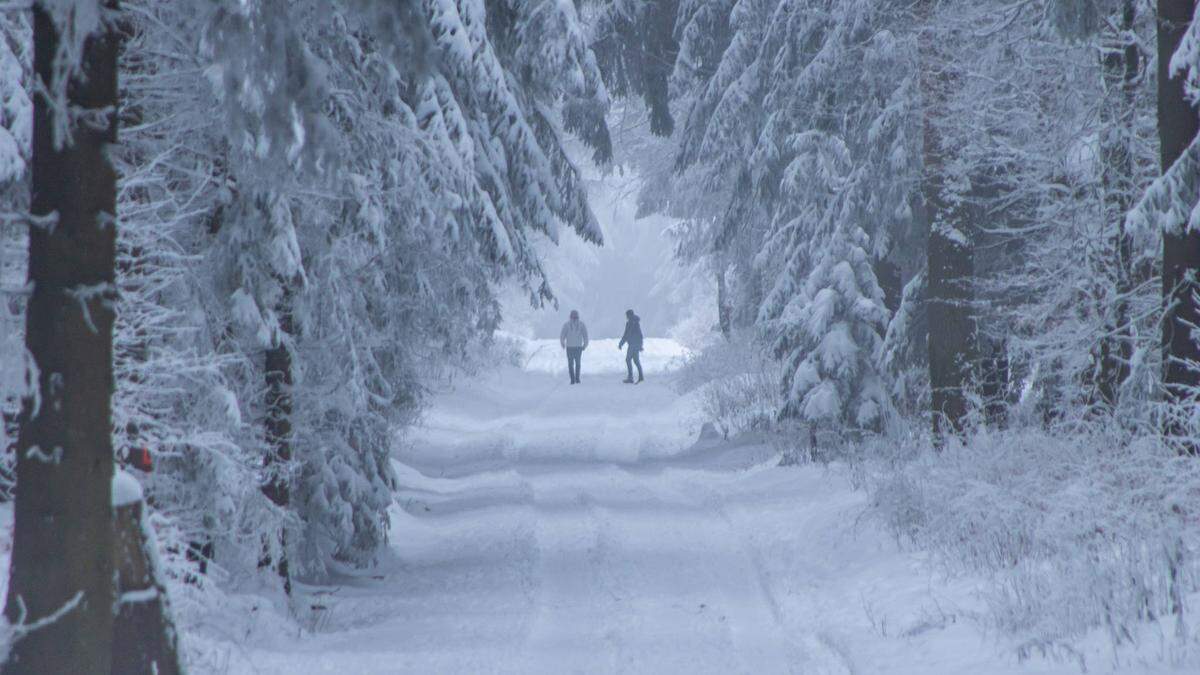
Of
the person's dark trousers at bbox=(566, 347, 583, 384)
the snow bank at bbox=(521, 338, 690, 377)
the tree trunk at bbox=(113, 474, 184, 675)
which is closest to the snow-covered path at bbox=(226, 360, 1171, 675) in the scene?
the tree trunk at bbox=(113, 474, 184, 675)

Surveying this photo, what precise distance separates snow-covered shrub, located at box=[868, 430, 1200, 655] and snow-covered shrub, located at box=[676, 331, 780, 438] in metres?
6.72

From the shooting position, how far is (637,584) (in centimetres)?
959

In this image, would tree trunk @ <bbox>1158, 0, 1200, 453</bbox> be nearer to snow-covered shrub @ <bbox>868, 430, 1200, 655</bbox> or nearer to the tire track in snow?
snow-covered shrub @ <bbox>868, 430, 1200, 655</bbox>

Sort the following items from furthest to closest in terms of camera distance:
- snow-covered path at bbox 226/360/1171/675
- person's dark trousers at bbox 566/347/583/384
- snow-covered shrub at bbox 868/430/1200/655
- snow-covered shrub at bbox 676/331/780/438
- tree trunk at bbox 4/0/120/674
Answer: person's dark trousers at bbox 566/347/583/384
snow-covered shrub at bbox 676/331/780/438
snow-covered path at bbox 226/360/1171/675
snow-covered shrub at bbox 868/430/1200/655
tree trunk at bbox 4/0/120/674

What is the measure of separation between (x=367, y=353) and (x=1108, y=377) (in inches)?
276

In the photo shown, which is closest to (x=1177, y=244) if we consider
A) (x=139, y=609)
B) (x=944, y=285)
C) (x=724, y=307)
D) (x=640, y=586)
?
(x=944, y=285)

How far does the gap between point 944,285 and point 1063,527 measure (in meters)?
5.25

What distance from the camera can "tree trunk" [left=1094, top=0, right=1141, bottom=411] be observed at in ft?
35.3

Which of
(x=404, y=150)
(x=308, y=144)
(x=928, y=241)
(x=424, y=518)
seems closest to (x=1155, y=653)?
(x=308, y=144)

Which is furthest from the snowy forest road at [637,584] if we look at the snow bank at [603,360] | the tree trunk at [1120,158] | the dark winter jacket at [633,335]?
the snow bank at [603,360]

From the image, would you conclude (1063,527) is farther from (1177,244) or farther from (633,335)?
(633,335)

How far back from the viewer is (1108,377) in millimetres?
11633

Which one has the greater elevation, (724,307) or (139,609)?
(724,307)

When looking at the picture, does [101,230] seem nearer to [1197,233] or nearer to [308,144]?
[308,144]
